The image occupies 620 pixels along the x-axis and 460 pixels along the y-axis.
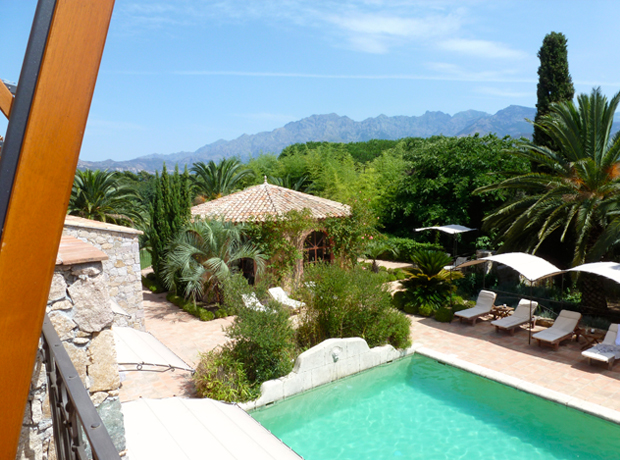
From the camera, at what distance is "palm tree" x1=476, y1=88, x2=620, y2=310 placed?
12.3m

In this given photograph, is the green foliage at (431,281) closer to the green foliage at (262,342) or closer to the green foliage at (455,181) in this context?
the green foliage at (262,342)

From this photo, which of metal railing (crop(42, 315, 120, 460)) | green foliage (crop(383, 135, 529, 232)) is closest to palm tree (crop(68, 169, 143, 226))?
green foliage (crop(383, 135, 529, 232))

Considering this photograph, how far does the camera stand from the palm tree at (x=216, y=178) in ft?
95.5

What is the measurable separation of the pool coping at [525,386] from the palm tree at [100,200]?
15.4 m

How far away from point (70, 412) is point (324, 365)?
27.1ft

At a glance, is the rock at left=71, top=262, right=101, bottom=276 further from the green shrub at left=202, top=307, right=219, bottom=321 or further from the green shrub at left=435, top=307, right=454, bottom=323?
the green shrub at left=435, top=307, right=454, bottom=323

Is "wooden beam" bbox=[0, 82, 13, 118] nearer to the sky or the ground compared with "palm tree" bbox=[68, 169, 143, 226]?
nearer to the sky

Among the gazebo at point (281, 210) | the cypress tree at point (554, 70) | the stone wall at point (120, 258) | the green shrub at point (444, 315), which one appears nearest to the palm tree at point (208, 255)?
the gazebo at point (281, 210)

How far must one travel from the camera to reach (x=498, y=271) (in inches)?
695

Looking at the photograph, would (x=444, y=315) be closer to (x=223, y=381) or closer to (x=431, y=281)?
(x=431, y=281)

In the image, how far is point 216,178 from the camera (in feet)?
95.5

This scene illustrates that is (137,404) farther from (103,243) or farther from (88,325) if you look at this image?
(103,243)

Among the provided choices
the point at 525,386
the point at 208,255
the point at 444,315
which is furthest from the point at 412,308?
the point at 208,255

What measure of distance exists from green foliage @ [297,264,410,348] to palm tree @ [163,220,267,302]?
4.13 meters
